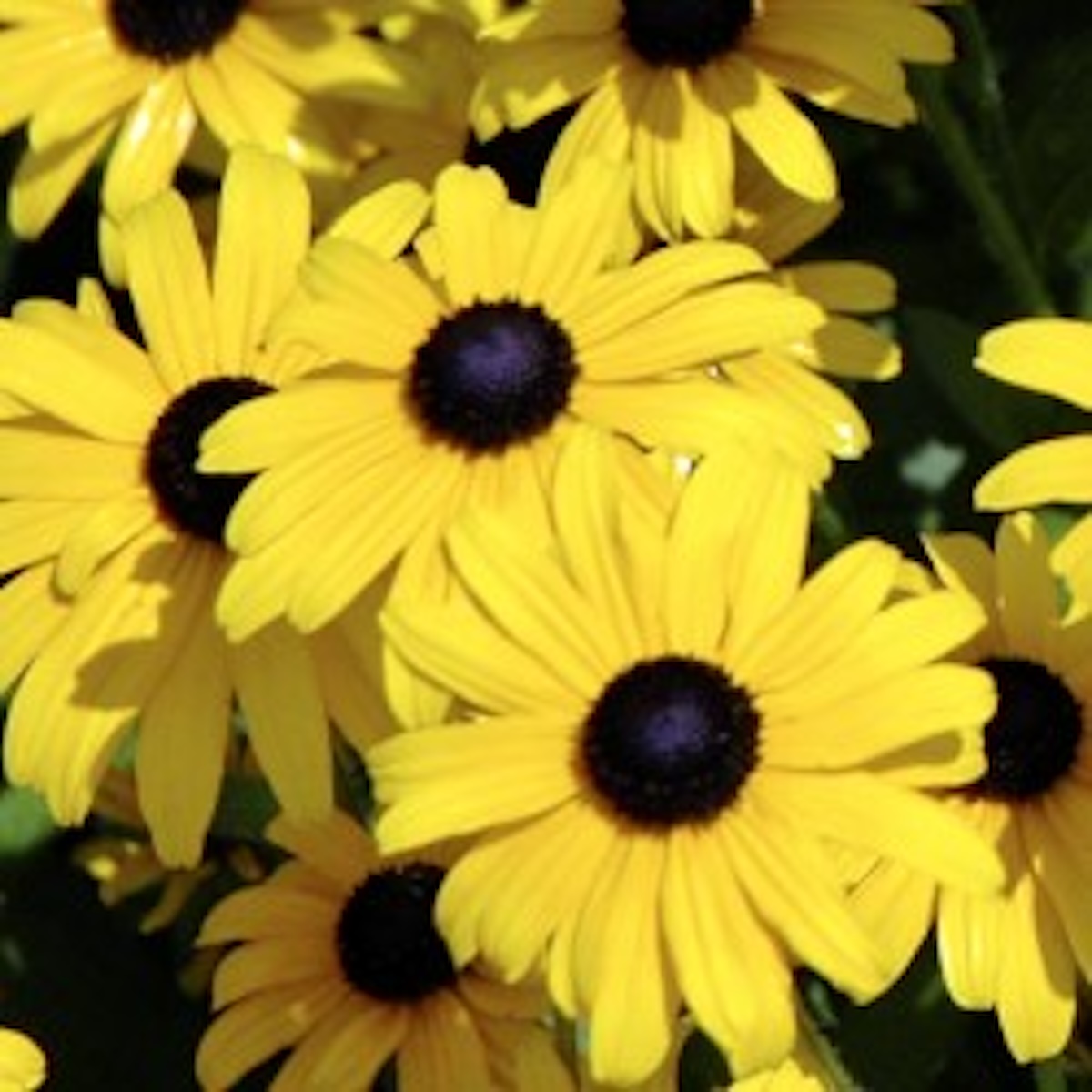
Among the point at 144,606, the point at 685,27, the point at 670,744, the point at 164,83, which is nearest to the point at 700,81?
the point at 685,27

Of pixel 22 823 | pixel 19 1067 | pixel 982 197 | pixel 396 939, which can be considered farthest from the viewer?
A: pixel 22 823

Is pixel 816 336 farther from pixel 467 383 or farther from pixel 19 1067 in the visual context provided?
pixel 19 1067

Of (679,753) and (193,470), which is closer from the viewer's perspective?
(679,753)

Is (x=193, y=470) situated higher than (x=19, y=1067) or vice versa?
(x=193, y=470)

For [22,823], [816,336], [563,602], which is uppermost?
[563,602]

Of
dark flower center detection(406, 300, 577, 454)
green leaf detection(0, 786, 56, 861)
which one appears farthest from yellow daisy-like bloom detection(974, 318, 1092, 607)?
green leaf detection(0, 786, 56, 861)

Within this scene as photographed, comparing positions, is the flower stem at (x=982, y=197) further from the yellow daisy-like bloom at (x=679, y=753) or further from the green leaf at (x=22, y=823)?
the green leaf at (x=22, y=823)
